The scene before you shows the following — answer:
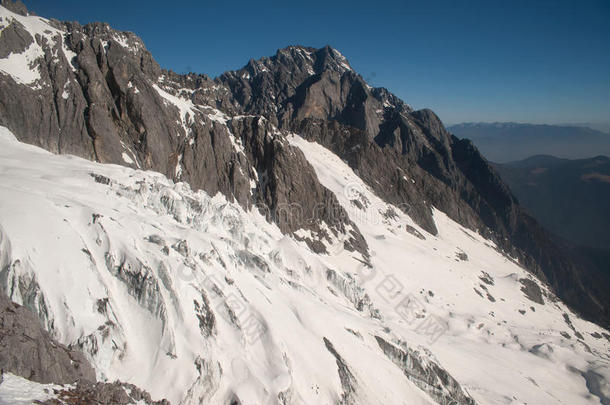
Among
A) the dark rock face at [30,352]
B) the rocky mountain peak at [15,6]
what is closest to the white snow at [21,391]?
the dark rock face at [30,352]

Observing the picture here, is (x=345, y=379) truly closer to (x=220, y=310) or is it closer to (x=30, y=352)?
(x=220, y=310)

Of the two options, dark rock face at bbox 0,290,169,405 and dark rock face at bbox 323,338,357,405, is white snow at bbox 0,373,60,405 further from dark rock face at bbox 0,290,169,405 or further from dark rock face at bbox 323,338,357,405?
dark rock face at bbox 323,338,357,405

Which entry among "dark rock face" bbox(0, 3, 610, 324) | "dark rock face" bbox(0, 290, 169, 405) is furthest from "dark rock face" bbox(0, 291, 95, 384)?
"dark rock face" bbox(0, 3, 610, 324)

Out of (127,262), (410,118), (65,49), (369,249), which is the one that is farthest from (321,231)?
(410,118)

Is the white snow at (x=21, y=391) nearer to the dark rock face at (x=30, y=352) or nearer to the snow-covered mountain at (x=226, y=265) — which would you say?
the snow-covered mountain at (x=226, y=265)

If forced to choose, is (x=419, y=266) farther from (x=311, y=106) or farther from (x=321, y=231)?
(x=311, y=106)

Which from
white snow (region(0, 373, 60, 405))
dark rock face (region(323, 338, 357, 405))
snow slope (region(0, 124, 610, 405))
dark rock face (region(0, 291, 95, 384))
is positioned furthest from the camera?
dark rock face (region(323, 338, 357, 405))
